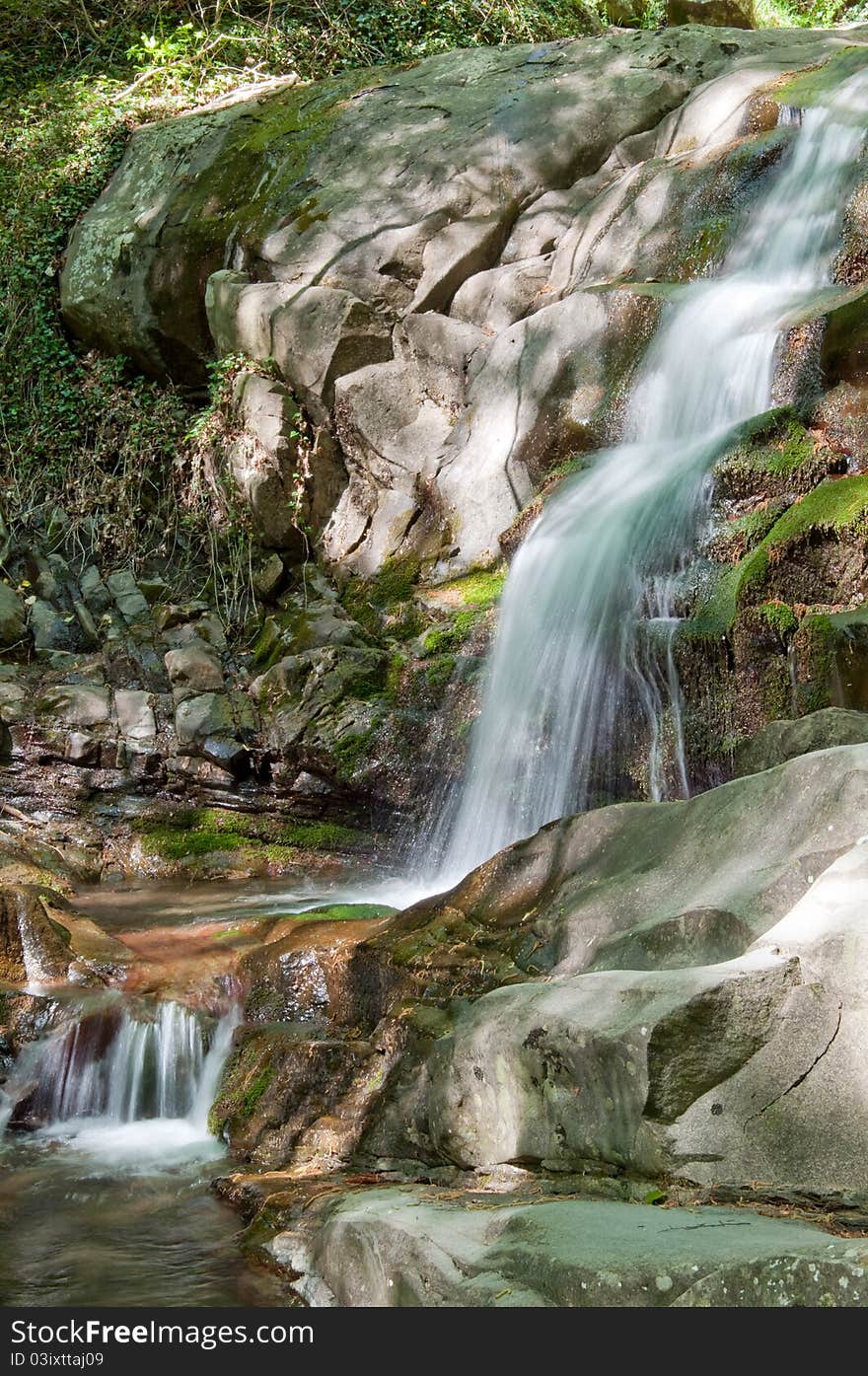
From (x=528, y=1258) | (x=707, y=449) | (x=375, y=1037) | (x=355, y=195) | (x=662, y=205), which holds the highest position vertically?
(x=355, y=195)

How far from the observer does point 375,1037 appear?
4.57m

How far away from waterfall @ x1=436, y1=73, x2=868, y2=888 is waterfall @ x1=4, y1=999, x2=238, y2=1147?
2.39 m

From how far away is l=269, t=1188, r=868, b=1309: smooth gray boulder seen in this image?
2.33 m

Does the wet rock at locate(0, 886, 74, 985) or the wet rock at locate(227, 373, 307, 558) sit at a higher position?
the wet rock at locate(227, 373, 307, 558)

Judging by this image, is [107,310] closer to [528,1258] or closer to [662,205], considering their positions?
[662,205]

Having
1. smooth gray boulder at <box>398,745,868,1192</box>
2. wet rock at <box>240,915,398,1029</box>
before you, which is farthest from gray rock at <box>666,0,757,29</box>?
smooth gray boulder at <box>398,745,868,1192</box>

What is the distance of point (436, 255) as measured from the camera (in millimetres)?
11086

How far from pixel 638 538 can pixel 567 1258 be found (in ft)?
18.1

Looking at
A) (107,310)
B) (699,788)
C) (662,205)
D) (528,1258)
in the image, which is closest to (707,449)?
(699,788)

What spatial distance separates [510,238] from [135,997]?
26.1 ft

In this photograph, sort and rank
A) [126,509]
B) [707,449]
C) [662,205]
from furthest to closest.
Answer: [126,509], [662,205], [707,449]

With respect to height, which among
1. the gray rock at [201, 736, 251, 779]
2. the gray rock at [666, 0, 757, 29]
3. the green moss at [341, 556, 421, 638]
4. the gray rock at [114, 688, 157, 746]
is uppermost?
the gray rock at [666, 0, 757, 29]

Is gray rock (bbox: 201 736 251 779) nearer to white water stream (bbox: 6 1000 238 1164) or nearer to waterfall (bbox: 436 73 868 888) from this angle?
waterfall (bbox: 436 73 868 888)

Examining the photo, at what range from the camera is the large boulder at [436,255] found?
967 centimetres
